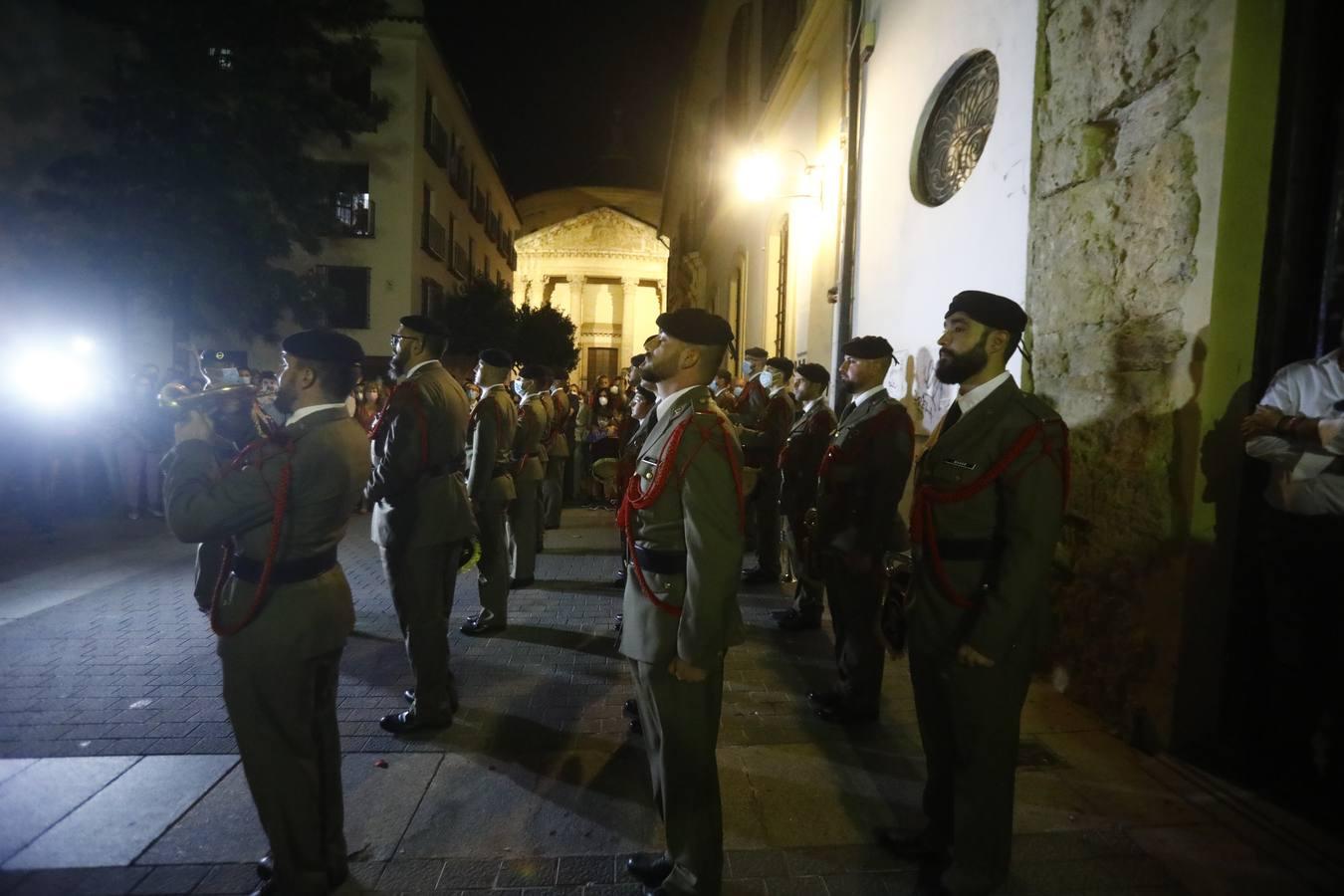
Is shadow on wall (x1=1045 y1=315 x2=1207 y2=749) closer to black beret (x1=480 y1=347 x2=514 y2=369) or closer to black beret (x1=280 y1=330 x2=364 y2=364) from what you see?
black beret (x1=280 y1=330 x2=364 y2=364)

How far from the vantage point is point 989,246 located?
17.5ft

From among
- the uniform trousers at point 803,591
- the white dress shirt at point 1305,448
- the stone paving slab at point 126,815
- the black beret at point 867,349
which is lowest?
the stone paving slab at point 126,815

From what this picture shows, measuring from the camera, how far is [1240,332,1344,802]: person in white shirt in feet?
9.43

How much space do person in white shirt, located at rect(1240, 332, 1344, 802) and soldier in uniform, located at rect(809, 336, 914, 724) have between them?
155cm

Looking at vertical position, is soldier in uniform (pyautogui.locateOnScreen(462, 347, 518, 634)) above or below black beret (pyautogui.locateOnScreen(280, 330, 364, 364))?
below

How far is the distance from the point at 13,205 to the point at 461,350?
16.9 meters

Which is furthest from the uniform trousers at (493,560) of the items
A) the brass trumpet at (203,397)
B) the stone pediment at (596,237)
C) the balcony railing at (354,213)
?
the stone pediment at (596,237)

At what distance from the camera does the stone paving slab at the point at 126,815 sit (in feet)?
9.24

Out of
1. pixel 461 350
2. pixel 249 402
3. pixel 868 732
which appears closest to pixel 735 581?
pixel 249 402

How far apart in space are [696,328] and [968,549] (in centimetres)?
123

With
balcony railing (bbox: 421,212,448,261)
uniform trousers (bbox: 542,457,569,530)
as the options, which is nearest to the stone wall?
uniform trousers (bbox: 542,457,569,530)

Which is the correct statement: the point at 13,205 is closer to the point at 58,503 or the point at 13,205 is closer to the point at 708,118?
the point at 58,503

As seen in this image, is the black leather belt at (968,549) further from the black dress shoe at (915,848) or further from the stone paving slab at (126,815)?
the stone paving slab at (126,815)

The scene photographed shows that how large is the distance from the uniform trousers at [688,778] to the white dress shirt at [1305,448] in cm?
244
